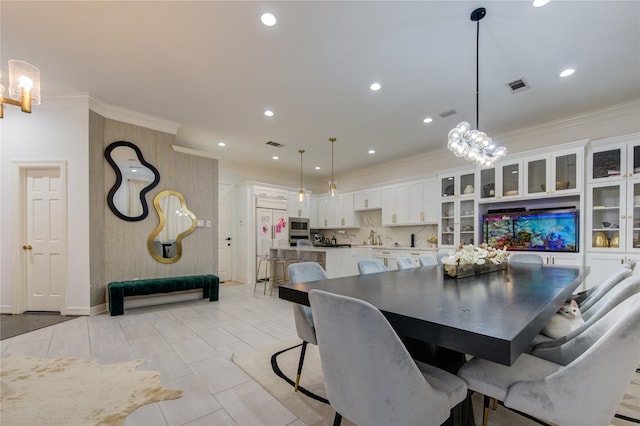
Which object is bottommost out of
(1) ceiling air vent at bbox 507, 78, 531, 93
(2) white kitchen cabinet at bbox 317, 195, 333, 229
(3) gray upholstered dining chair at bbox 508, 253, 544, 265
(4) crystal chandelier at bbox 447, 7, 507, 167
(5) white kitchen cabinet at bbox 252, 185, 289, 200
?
(3) gray upholstered dining chair at bbox 508, 253, 544, 265

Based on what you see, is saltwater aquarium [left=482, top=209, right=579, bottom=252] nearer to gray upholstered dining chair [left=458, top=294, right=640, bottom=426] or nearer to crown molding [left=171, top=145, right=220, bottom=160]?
gray upholstered dining chair [left=458, top=294, right=640, bottom=426]

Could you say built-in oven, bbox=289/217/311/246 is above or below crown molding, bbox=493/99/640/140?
below

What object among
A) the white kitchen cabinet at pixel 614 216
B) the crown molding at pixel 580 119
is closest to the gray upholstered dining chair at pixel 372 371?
the white kitchen cabinet at pixel 614 216

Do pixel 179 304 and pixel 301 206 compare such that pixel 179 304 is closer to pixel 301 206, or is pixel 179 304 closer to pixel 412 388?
pixel 301 206

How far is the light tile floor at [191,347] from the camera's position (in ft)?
5.68

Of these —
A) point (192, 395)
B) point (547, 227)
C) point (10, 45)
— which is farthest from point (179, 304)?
point (547, 227)

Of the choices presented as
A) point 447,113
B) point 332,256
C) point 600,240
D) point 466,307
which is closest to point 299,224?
point 332,256

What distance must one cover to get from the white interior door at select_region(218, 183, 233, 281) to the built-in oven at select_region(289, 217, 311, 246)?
1559 mm

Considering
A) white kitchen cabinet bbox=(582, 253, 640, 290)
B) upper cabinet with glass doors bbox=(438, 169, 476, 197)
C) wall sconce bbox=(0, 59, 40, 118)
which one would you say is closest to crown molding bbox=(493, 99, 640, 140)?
upper cabinet with glass doors bbox=(438, 169, 476, 197)

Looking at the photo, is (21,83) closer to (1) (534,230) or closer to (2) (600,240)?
(1) (534,230)

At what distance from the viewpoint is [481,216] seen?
15.8 feet

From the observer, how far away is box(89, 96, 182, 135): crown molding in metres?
3.81

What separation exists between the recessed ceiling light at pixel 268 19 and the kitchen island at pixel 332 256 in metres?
3.28

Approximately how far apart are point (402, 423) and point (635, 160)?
4747mm
